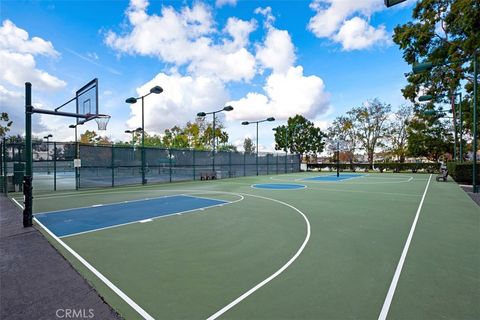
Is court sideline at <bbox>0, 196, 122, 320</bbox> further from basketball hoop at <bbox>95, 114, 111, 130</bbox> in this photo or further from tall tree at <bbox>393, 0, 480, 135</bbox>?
tall tree at <bbox>393, 0, 480, 135</bbox>

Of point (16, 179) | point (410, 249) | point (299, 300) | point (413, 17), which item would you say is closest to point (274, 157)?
point (413, 17)

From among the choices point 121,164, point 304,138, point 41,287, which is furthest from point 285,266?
point 304,138

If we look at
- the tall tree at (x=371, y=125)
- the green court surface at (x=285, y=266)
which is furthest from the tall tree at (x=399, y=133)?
the green court surface at (x=285, y=266)

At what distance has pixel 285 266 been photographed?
4.01 m

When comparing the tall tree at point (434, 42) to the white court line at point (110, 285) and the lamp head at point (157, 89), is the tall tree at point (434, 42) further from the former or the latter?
the white court line at point (110, 285)

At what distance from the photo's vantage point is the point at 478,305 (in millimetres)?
2934

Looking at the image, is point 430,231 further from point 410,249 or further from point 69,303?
point 69,303

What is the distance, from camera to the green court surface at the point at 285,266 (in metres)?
2.90

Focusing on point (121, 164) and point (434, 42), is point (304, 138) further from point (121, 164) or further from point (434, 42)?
point (121, 164)

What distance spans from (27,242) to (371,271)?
678 cm

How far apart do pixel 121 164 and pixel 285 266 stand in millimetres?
16797

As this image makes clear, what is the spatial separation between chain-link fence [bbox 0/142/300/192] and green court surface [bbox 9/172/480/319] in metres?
11.7

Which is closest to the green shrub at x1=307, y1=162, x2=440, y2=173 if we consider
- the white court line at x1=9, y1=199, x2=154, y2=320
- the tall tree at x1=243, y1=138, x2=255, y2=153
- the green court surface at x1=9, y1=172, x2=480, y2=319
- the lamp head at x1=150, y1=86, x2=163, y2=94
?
the green court surface at x1=9, y1=172, x2=480, y2=319

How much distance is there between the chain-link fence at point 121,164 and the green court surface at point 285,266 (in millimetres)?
11659
